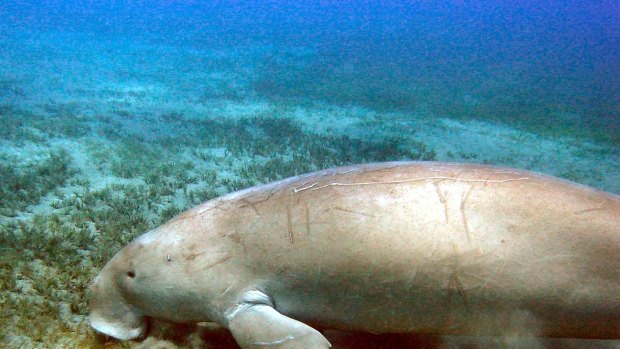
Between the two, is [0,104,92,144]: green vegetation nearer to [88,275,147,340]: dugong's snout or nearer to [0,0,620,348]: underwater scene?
[0,0,620,348]: underwater scene

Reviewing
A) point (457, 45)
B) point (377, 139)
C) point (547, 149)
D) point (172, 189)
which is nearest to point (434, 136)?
point (377, 139)

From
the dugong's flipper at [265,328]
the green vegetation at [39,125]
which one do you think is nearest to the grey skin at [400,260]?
the dugong's flipper at [265,328]

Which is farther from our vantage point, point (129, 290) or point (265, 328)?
point (129, 290)

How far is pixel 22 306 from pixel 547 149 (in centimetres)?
1316

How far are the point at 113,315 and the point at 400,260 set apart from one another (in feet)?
7.87

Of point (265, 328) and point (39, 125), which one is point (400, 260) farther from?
point (39, 125)

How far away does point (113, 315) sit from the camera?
123 inches

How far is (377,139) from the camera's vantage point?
11.9 meters

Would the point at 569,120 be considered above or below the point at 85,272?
below

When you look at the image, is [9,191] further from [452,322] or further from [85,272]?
[452,322]

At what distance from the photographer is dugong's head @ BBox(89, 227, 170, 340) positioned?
9.68ft

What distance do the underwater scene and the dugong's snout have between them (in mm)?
84

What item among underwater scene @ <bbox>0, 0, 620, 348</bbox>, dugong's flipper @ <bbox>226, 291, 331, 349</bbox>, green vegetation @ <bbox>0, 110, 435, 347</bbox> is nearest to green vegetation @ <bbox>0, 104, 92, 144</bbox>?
underwater scene @ <bbox>0, 0, 620, 348</bbox>

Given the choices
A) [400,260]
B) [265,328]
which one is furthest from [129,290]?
[400,260]
